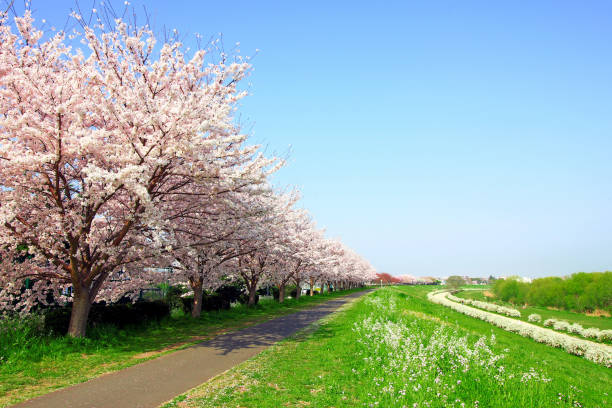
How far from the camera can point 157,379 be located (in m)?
8.13

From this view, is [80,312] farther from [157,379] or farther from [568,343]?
[568,343]

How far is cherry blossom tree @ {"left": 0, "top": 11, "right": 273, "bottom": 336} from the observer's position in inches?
399

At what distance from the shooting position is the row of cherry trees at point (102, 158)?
1017 centimetres

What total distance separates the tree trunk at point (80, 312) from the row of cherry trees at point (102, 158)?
0.03m

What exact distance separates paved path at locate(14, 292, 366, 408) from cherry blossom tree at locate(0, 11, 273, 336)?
3607mm

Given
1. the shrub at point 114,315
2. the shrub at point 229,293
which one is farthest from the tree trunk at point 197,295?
the shrub at point 229,293

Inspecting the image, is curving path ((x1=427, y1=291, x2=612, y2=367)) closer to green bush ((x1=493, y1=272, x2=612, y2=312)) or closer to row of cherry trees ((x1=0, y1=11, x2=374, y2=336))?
row of cherry trees ((x1=0, y1=11, x2=374, y2=336))

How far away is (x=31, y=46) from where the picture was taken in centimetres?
1130

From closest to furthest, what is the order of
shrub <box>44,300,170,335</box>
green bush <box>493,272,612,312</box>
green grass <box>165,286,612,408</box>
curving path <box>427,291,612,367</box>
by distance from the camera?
green grass <box>165,286,612,408</box>
shrub <box>44,300,170,335</box>
curving path <box>427,291,612,367</box>
green bush <box>493,272,612,312</box>

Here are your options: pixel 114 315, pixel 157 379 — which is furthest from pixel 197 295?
pixel 157 379

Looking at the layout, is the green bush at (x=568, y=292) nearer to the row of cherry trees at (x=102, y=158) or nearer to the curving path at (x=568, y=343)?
the curving path at (x=568, y=343)

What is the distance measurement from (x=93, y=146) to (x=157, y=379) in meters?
6.23

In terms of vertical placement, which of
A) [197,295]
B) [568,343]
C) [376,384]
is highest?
[197,295]

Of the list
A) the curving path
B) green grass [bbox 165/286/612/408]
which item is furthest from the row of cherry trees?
the curving path
